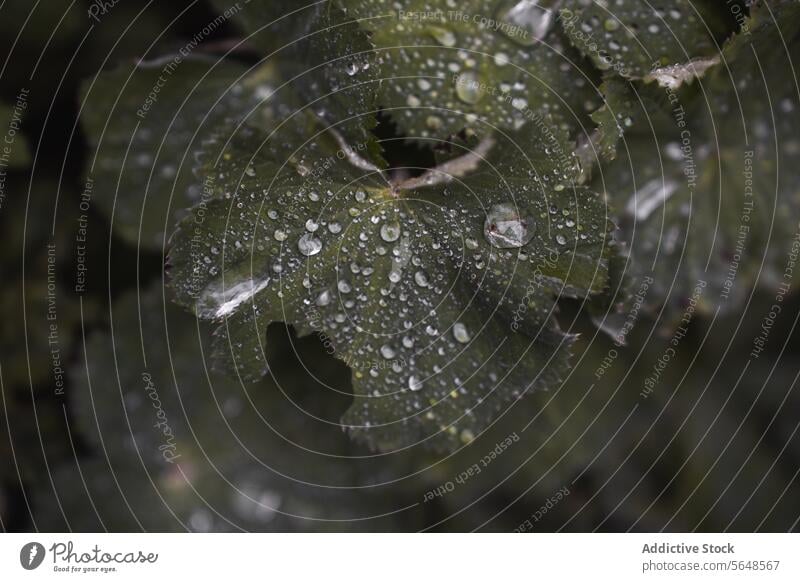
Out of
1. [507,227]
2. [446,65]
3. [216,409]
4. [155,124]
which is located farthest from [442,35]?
[216,409]

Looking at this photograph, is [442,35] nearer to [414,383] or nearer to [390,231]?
[390,231]

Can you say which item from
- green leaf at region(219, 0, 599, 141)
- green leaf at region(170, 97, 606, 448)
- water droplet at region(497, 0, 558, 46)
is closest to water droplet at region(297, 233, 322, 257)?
green leaf at region(170, 97, 606, 448)

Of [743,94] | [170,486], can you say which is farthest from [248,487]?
[743,94]

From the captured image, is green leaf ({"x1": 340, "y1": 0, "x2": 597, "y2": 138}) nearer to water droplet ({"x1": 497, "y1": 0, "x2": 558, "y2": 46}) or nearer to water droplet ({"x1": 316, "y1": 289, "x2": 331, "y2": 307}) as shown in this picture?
water droplet ({"x1": 497, "y1": 0, "x2": 558, "y2": 46})

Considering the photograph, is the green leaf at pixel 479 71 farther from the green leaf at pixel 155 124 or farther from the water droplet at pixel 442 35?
the green leaf at pixel 155 124

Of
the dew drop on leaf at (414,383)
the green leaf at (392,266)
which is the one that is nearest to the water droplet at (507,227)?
the green leaf at (392,266)

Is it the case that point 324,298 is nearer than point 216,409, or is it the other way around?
point 324,298
